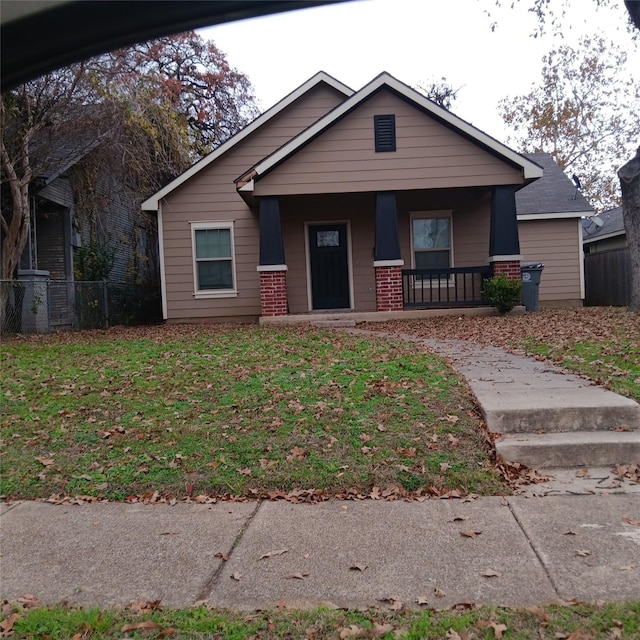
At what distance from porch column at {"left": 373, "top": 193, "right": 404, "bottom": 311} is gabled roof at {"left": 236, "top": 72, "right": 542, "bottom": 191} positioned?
195 centimetres

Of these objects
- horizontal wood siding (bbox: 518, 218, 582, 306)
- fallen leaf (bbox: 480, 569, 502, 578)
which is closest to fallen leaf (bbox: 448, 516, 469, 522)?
fallen leaf (bbox: 480, 569, 502, 578)

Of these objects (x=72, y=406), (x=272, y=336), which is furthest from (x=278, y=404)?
(x=272, y=336)

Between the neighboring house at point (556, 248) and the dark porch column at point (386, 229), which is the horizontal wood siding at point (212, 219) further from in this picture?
the neighboring house at point (556, 248)

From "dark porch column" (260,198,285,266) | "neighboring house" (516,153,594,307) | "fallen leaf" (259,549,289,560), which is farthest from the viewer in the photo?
"neighboring house" (516,153,594,307)

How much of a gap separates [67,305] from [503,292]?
1066 cm

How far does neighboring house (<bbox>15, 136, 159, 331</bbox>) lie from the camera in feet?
48.8

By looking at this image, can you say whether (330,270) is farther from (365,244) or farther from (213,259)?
(213,259)

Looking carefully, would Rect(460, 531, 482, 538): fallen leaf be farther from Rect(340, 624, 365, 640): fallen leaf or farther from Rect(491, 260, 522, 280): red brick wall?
Rect(491, 260, 522, 280): red brick wall

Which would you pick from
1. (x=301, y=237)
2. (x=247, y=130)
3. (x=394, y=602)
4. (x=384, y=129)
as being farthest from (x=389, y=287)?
(x=394, y=602)

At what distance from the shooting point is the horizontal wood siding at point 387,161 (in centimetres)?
1364

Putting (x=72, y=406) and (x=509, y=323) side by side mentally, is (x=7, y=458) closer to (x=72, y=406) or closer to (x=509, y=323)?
(x=72, y=406)

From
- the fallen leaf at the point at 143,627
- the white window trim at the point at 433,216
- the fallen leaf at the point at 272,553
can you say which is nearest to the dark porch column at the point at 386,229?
the white window trim at the point at 433,216

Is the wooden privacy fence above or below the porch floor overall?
above

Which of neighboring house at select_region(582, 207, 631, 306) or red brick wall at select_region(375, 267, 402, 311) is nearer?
red brick wall at select_region(375, 267, 402, 311)
